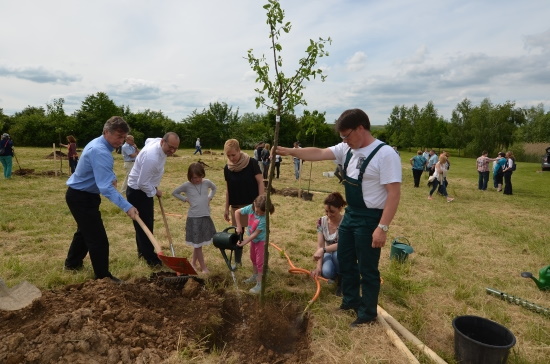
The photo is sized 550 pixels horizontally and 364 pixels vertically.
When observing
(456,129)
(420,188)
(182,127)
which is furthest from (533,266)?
(456,129)

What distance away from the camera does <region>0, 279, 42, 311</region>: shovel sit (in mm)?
3192

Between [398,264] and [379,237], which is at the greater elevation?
[379,237]

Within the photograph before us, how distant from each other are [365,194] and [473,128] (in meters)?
49.2

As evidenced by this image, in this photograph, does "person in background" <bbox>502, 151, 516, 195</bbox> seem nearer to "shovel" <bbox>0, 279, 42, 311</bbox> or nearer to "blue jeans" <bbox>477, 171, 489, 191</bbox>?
"blue jeans" <bbox>477, 171, 489, 191</bbox>

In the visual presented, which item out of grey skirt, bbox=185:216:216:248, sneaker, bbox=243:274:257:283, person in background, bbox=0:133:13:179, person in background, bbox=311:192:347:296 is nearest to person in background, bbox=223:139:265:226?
grey skirt, bbox=185:216:216:248

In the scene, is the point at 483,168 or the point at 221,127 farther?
the point at 221,127

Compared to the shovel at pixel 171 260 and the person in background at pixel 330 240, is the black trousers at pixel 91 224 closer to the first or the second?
the shovel at pixel 171 260

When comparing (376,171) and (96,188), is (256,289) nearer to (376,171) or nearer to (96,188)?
(376,171)

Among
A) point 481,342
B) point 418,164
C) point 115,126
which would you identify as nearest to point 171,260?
point 115,126

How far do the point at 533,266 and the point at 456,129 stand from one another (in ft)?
164

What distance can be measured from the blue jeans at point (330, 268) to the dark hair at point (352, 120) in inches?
75.9

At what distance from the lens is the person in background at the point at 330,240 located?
4.14 meters

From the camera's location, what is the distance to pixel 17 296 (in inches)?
131

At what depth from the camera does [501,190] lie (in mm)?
14922
